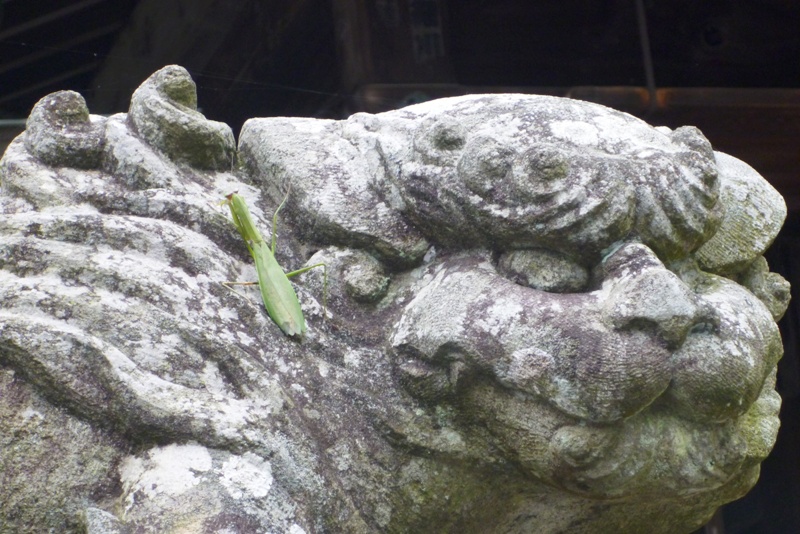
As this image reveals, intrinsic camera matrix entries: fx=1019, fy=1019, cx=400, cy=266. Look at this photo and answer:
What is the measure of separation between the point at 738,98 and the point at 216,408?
7.65 feet

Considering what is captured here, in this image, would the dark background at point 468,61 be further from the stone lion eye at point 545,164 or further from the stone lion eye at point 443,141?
the stone lion eye at point 545,164

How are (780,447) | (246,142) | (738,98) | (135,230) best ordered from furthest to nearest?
1. (780,447)
2. (738,98)
3. (246,142)
4. (135,230)

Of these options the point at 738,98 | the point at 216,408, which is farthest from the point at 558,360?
the point at 738,98

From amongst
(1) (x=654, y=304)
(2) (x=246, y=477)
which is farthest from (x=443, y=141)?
(2) (x=246, y=477)

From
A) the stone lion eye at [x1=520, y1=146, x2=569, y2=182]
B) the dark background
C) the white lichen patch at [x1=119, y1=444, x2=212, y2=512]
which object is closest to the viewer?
the white lichen patch at [x1=119, y1=444, x2=212, y2=512]

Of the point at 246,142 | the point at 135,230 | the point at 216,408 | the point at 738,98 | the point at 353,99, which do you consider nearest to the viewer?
the point at 216,408

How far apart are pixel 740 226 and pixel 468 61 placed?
1.49 meters

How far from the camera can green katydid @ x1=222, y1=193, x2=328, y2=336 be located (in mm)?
1282

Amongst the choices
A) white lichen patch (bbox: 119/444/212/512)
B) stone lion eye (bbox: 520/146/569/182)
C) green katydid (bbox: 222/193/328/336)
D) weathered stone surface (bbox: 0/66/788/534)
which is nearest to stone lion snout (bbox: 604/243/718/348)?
weathered stone surface (bbox: 0/66/788/534)

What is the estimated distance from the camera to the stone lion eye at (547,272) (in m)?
1.28

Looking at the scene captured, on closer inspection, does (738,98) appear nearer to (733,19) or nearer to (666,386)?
(733,19)

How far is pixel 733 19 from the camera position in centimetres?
306

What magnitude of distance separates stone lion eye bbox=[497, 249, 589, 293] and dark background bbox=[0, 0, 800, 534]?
4.51 feet

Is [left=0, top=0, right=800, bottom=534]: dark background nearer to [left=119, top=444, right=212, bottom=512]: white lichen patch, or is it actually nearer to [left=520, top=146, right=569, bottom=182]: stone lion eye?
[left=520, top=146, right=569, bottom=182]: stone lion eye
